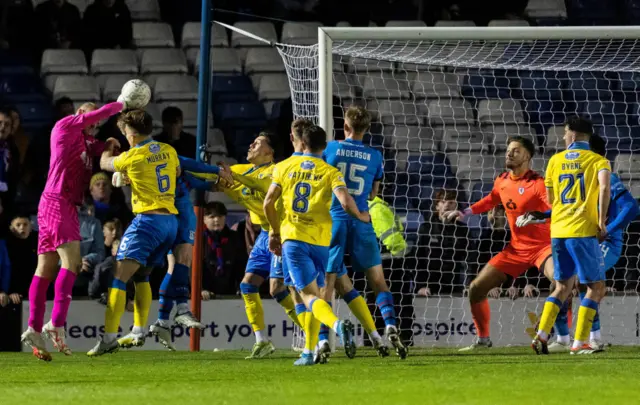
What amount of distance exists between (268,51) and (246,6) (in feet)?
3.25

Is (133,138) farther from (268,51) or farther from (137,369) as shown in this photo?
(268,51)

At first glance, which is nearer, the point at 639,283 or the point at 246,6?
the point at 639,283

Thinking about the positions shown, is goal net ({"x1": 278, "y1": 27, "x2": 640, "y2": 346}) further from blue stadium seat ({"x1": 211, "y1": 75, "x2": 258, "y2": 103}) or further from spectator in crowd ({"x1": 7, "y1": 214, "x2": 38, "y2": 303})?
spectator in crowd ({"x1": 7, "y1": 214, "x2": 38, "y2": 303})

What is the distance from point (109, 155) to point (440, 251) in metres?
4.23

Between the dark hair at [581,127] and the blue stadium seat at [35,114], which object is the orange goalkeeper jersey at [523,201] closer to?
the dark hair at [581,127]

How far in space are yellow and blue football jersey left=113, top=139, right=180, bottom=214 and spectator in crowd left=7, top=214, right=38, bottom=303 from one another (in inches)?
96.8

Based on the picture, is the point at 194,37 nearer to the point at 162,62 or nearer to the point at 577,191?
the point at 162,62

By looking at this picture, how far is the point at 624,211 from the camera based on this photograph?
1059 centimetres

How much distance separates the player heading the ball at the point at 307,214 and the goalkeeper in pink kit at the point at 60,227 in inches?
68.2

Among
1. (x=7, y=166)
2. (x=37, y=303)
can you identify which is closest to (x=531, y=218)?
(x=37, y=303)

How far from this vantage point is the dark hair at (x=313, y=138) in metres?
9.15

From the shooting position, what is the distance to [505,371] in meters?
8.34

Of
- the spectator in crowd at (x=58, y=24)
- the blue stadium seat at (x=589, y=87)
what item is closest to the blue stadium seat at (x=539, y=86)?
the blue stadium seat at (x=589, y=87)

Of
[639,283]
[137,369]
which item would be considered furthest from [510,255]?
[137,369]
